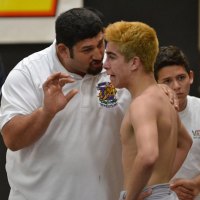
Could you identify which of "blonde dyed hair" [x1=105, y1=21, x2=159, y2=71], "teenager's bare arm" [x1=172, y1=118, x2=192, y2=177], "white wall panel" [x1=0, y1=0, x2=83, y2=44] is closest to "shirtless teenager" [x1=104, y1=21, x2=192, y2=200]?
"blonde dyed hair" [x1=105, y1=21, x2=159, y2=71]

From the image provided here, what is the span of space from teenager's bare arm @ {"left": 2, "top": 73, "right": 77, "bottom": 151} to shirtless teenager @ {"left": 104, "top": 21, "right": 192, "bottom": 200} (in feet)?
0.83

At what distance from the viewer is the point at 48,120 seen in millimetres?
3529

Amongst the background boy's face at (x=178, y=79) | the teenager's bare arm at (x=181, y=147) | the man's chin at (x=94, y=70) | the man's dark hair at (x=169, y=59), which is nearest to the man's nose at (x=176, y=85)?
the background boy's face at (x=178, y=79)

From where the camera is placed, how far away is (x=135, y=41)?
3393 mm

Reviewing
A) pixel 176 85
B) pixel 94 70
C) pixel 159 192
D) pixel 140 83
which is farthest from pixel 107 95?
pixel 159 192

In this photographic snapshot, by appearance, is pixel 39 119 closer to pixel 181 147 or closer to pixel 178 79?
pixel 181 147

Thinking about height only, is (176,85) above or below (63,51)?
below

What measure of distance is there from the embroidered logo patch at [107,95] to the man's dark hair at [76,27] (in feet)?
0.91

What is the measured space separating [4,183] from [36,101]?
2070 mm

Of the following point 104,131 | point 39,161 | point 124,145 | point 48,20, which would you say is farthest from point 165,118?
point 48,20

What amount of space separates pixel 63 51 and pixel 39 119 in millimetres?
432

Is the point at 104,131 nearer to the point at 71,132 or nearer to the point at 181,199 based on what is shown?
the point at 71,132

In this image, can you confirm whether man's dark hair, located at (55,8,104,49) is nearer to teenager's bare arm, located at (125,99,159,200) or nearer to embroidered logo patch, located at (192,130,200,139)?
teenager's bare arm, located at (125,99,159,200)

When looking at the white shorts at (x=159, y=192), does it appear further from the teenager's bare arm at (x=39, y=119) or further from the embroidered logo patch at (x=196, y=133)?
the embroidered logo patch at (x=196, y=133)
